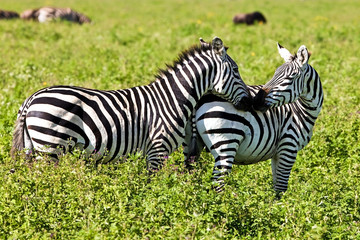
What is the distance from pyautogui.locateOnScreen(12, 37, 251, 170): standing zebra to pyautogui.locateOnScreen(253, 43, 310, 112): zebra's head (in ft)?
0.63

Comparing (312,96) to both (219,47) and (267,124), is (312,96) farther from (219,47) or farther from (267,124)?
(219,47)

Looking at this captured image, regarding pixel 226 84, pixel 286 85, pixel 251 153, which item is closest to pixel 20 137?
pixel 226 84

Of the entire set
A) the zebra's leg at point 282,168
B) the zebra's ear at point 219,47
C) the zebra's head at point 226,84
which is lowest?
the zebra's leg at point 282,168

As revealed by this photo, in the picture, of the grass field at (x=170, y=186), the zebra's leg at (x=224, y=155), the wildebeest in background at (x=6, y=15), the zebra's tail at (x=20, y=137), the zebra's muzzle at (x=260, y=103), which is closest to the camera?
the grass field at (x=170, y=186)

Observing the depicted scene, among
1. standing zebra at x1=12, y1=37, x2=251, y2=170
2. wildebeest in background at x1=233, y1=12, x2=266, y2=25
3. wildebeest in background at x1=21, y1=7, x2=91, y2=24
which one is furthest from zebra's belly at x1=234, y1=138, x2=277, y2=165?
wildebeest in background at x1=21, y1=7, x2=91, y2=24

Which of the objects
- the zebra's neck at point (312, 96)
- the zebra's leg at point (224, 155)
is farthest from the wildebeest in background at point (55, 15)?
the zebra's leg at point (224, 155)

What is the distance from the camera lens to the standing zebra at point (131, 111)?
249 inches

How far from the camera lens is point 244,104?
22.3ft

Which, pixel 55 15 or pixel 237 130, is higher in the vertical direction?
pixel 55 15

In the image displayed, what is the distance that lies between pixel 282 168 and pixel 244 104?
1008mm

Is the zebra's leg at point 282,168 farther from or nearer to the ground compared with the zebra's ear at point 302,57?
nearer to the ground

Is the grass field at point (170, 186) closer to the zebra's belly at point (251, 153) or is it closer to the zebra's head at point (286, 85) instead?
the zebra's belly at point (251, 153)

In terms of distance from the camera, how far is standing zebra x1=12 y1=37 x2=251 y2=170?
20.7 ft

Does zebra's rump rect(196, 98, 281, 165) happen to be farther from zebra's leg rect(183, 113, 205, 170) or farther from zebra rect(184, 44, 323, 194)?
zebra's leg rect(183, 113, 205, 170)
